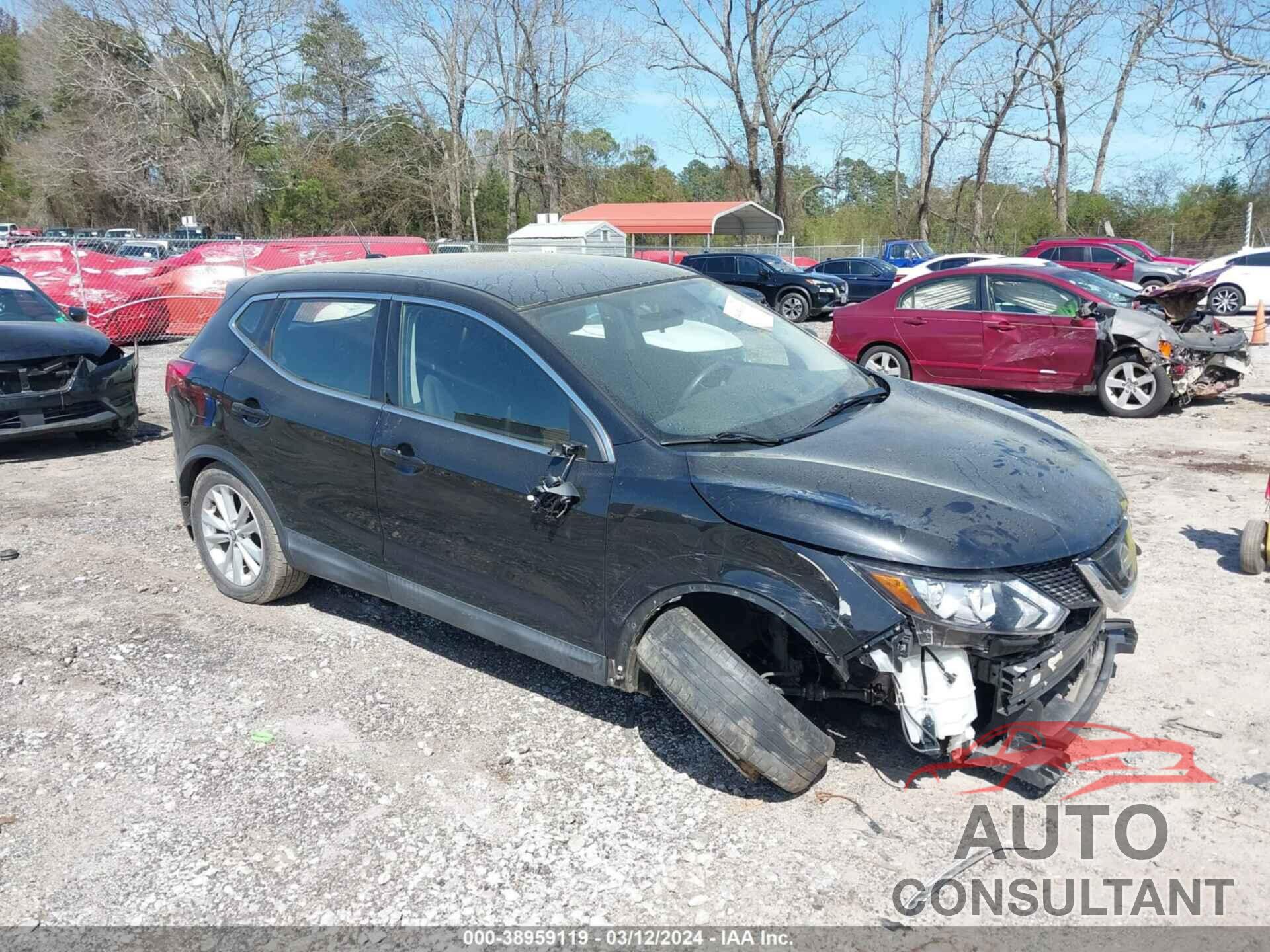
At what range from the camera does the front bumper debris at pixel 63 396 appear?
7.68m

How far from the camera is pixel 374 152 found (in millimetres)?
47281

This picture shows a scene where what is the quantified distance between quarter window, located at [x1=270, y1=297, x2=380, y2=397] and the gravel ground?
4.25 feet

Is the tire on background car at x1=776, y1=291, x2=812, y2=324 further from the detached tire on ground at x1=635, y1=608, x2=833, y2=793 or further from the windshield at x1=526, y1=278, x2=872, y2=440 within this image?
the detached tire on ground at x1=635, y1=608, x2=833, y2=793

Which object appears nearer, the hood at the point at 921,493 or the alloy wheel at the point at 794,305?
the hood at the point at 921,493

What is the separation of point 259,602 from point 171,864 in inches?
81.1

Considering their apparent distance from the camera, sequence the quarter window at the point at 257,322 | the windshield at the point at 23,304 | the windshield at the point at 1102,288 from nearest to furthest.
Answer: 1. the quarter window at the point at 257,322
2. the windshield at the point at 23,304
3. the windshield at the point at 1102,288

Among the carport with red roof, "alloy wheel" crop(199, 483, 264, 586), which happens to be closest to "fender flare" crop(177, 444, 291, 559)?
"alloy wheel" crop(199, 483, 264, 586)

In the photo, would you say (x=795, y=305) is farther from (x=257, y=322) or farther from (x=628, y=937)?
(x=628, y=937)

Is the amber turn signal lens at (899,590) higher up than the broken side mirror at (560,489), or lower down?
lower down

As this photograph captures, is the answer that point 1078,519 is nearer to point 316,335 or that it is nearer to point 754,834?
point 754,834

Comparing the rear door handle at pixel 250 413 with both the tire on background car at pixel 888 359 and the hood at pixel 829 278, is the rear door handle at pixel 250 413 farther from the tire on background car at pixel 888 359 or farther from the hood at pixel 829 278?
the hood at pixel 829 278

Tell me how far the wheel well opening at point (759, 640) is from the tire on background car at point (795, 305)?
18.1m

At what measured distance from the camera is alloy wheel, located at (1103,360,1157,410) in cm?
937

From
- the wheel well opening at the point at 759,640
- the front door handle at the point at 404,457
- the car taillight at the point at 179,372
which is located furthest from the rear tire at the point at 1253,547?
the car taillight at the point at 179,372
